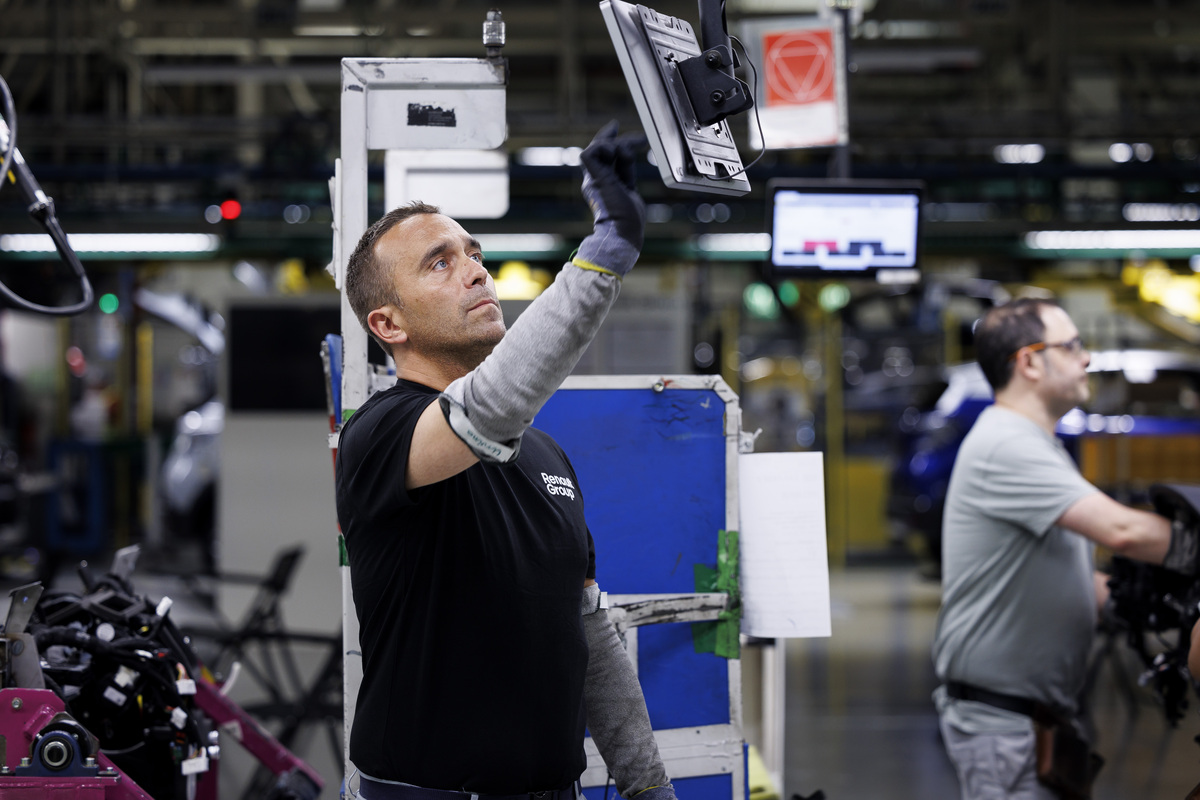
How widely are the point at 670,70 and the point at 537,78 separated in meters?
10.7

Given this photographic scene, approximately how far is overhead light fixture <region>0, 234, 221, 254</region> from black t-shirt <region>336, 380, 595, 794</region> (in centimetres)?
749

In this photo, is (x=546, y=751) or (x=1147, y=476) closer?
(x=546, y=751)

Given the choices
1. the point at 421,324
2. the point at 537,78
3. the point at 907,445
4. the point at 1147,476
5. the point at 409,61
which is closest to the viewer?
the point at 421,324

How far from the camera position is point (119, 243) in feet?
27.4

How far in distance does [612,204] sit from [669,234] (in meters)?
7.05

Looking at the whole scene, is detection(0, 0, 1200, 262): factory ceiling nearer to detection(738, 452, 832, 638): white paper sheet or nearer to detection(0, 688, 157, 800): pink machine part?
detection(738, 452, 832, 638): white paper sheet

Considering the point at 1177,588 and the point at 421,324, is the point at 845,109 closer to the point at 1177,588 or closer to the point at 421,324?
the point at 1177,588

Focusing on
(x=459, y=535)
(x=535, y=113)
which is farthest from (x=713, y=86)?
(x=535, y=113)

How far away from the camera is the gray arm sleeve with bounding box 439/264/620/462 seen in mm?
1263

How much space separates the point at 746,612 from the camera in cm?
231

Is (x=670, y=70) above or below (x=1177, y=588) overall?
above

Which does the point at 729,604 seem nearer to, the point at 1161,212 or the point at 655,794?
the point at 655,794

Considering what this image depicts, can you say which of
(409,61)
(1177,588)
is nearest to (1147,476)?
(1177,588)

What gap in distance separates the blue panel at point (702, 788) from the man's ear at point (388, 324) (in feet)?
3.84
